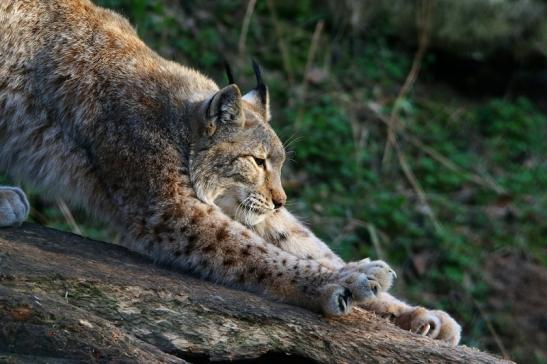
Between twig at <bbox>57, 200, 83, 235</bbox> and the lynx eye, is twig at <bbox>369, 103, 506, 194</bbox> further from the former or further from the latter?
the lynx eye

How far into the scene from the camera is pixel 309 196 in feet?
25.5

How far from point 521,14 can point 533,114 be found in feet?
3.15

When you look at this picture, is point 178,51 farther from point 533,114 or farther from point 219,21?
point 533,114

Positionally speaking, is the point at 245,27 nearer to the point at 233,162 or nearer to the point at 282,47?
the point at 282,47

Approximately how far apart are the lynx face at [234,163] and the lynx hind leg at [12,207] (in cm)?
77

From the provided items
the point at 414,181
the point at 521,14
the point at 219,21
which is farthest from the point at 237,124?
the point at 521,14

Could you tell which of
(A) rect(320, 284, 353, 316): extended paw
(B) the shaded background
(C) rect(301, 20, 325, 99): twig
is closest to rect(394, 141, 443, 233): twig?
(B) the shaded background

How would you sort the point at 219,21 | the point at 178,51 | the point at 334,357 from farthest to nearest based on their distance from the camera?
1. the point at 219,21
2. the point at 178,51
3. the point at 334,357

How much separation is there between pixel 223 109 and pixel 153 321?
1336 mm

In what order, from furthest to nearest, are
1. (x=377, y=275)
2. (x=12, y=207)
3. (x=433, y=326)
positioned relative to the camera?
1. (x=433, y=326)
2. (x=12, y=207)
3. (x=377, y=275)

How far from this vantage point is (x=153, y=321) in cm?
351

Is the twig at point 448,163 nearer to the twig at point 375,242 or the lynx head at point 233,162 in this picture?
the twig at point 375,242

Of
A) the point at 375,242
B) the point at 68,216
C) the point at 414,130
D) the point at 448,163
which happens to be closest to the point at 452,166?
the point at 448,163

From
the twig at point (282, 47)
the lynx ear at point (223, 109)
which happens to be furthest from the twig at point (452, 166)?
the lynx ear at point (223, 109)
